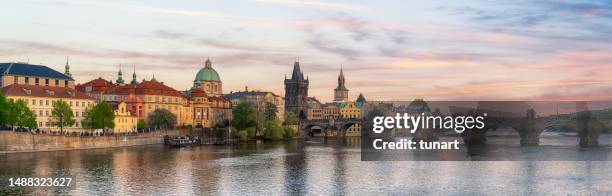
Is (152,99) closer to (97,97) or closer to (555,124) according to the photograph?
(97,97)

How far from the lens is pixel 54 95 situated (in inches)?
4609

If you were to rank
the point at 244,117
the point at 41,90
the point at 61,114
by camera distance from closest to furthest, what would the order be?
1. the point at 61,114
2. the point at 41,90
3. the point at 244,117

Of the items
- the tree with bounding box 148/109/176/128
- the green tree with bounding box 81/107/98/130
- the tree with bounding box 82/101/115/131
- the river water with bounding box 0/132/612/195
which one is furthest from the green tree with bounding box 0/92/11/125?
the tree with bounding box 148/109/176/128

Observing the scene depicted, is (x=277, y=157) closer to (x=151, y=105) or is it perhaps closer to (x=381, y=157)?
(x=381, y=157)

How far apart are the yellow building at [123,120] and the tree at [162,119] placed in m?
5.93

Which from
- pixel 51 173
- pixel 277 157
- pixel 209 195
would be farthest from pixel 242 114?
pixel 209 195

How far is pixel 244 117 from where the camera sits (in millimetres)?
145375

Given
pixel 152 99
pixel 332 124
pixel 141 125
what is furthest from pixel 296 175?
pixel 332 124

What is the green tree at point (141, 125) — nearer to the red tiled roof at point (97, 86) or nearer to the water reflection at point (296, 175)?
the red tiled roof at point (97, 86)

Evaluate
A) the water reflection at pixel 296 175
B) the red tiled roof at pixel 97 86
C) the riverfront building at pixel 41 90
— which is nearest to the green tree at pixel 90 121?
the riverfront building at pixel 41 90

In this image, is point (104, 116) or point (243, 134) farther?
point (243, 134)

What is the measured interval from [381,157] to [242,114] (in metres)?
58.8

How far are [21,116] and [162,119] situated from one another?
47.0 m

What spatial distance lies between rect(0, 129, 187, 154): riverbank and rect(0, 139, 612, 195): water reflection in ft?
12.1
